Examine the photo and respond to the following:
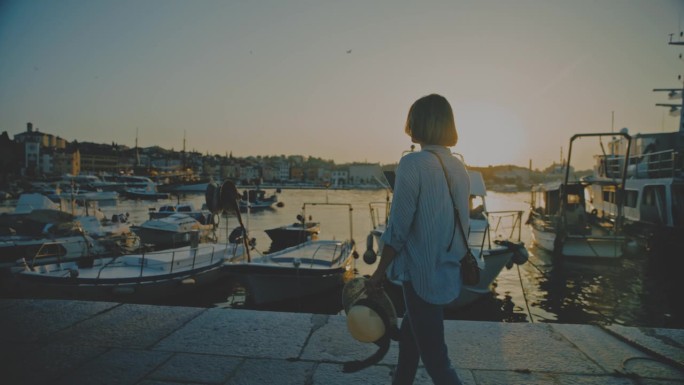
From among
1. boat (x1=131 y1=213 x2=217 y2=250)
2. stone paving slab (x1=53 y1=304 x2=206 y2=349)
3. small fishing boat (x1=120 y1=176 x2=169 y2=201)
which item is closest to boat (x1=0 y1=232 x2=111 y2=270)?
boat (x1=131 y1=213 x2=217 y2=250)

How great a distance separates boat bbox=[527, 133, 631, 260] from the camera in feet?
62.7

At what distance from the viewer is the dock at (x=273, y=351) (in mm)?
3041

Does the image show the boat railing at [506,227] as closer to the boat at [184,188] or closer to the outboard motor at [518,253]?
the outboard motor at [518,253]

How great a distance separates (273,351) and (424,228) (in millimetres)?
2017

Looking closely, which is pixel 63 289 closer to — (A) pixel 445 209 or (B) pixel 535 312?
(A) pixel 445 209

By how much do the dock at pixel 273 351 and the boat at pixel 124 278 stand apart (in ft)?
26.1

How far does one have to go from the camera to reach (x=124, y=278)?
1183cm

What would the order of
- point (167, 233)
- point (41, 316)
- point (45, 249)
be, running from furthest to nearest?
point (167, 233) < point (45, 249) < point (41, 316)

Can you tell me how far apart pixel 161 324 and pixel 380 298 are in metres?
2.83

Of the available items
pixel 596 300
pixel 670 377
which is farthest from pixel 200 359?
pixel 596 300

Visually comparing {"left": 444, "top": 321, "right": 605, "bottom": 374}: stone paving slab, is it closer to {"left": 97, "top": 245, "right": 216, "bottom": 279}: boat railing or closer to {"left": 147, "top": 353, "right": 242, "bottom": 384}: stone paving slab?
{"left": 147, "top": 353, "right": 242, "bottom": 384}: stone paving slab

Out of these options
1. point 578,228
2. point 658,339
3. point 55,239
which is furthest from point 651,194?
point 55,239

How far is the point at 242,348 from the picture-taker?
353 centimetres

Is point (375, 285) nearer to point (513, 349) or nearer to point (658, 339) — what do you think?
point (513, 349)
